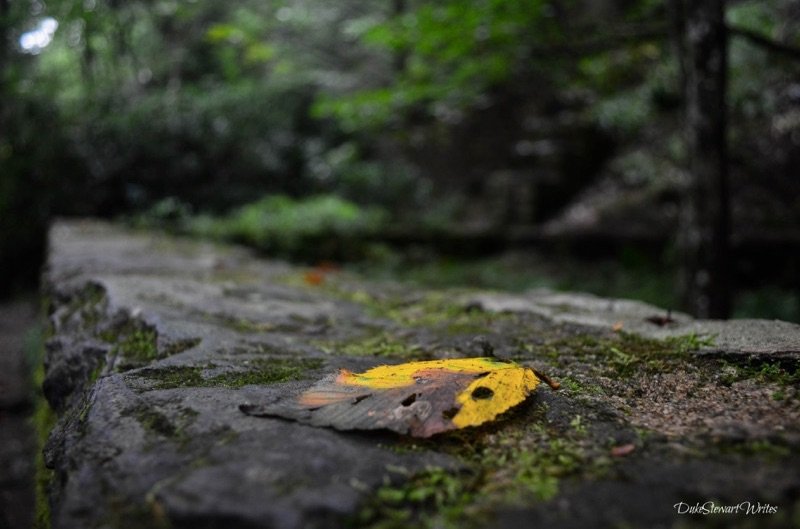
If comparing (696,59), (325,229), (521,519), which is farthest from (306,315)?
(325,229)

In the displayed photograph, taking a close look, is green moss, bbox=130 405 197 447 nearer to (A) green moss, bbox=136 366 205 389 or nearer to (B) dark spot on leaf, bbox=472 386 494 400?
(A) green moss, bbox=136 366 205 389

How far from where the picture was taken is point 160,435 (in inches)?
35.5

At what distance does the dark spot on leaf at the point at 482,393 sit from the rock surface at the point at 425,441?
46mm

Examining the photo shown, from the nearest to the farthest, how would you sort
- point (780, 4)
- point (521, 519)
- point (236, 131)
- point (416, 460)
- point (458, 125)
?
point (521, 519)
point (416, 460)
point (780, 4)
point (236, 131)
point (458, 125)

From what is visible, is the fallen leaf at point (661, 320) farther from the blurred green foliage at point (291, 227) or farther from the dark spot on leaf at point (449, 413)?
the blurred green foliage at point (291, 227)

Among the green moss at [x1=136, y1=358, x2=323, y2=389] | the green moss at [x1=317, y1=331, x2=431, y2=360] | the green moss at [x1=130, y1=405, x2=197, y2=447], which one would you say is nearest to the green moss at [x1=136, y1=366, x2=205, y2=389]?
the green moss at [x1=136, y1=358, x2=323, y2=389]

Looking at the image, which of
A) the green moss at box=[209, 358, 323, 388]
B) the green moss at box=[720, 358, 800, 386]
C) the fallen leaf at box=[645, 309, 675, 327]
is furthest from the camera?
the fallen leaf at box=[645, 309, 675, 327]

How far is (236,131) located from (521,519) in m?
8.32

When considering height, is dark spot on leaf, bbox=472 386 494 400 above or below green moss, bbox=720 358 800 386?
above

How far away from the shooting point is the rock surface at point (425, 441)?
0.71 metres

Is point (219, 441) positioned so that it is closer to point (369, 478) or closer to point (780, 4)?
point (369, 478)

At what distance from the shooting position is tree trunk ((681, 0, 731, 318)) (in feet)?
9.78
